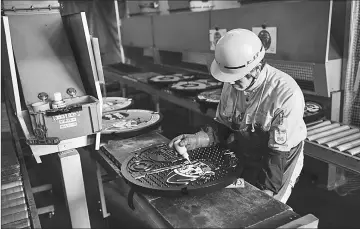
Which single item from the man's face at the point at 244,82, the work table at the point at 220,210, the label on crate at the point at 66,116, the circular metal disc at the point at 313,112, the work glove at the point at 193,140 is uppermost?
the man's face at the point at 244,82

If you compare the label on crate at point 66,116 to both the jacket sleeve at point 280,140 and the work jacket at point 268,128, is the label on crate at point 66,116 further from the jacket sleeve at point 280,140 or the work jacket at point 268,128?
the jacket sleeve at point 280,140

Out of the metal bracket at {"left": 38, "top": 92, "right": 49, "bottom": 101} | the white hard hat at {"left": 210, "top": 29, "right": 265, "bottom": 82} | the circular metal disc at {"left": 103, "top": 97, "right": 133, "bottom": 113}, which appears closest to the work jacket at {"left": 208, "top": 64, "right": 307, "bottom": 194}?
the white hard hat at {"left": 210, "top": 29, "right": 265, "bottom": 82}

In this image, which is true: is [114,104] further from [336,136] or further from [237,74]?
[336,136]

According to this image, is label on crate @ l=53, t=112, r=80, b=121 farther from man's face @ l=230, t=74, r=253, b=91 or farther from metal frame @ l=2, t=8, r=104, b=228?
man's face @ l=230, t=74, r=253, b=91

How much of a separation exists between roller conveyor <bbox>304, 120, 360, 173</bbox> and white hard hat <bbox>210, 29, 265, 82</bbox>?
0.85 m

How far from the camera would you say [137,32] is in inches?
199

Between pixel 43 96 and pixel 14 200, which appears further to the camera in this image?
pixel 43 96

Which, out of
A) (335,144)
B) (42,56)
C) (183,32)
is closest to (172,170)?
(42,56)

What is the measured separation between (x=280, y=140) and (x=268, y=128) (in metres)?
0.10

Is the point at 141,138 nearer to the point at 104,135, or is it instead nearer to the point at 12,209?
the point at 104,135

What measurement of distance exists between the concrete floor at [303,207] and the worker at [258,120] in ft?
3.44

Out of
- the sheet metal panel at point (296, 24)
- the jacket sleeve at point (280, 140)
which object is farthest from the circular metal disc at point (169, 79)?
the jacket sleeve at point (280, 140)

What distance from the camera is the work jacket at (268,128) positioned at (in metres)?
1.41

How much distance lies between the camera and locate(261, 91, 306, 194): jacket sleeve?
1.41 meters
